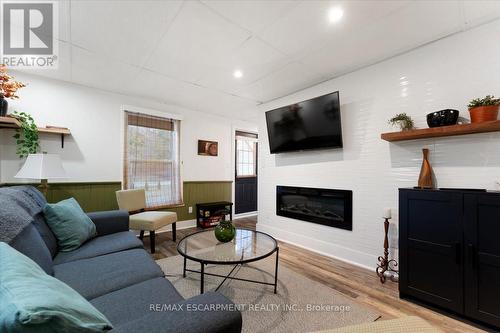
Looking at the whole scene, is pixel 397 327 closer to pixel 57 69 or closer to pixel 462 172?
pixel 462 172

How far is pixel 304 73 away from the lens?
284cm

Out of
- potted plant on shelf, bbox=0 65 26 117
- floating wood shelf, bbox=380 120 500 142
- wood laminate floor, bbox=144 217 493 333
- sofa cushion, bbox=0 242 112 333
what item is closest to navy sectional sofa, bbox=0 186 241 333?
sofa cushion, bbox=0 242 112 333

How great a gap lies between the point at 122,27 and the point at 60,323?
2247 millimetres

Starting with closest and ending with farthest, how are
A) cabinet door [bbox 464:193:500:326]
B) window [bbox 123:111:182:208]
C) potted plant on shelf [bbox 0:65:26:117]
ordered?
cabinet door [bbox 464:193:500:326]
potted plant on shelf [bbox 0:65:26:117]
window [bbox 123:111:182:208]

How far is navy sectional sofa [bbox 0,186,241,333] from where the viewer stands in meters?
0.77

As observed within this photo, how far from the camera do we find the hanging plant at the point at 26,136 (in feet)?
8.72

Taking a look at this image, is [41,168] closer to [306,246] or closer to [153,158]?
[153,158]

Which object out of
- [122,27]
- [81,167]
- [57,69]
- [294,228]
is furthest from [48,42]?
[294,228]

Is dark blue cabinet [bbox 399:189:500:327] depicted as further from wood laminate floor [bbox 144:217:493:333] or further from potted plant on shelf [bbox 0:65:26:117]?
potted plant on shelf [bbox 0:65:26:117]

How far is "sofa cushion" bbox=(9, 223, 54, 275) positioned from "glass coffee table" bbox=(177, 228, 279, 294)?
2.72 feet

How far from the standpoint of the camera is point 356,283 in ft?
7.20

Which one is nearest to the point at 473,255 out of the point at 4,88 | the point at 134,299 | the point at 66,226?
the point at 134,299

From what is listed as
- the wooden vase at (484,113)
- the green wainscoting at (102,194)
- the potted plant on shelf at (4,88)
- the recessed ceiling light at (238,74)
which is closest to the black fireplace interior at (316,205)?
the wooden vase at (484,113)

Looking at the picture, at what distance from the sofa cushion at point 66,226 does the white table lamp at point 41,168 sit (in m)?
0.82
